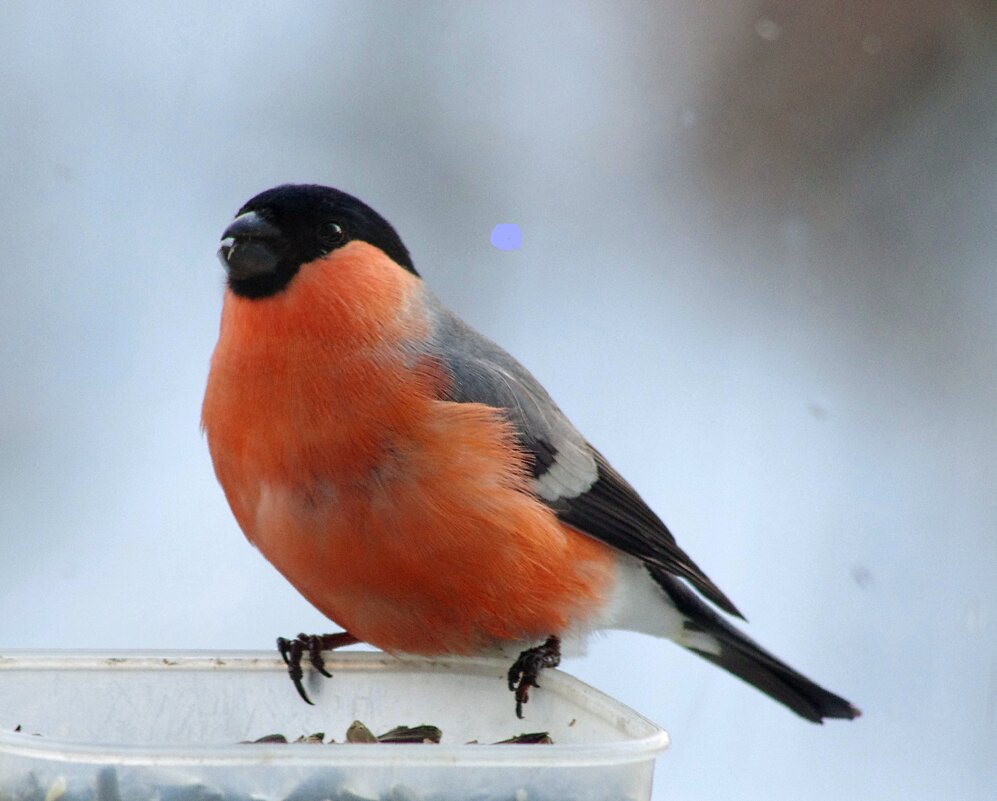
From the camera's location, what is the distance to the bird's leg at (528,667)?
1627 mm

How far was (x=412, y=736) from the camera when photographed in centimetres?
154

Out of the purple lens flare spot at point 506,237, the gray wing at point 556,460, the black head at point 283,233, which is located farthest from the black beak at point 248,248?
the purple lens flare spot at point 506,237

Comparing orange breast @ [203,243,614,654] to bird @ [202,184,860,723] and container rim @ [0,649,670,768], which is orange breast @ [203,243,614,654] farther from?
container rim @ [0,649,670,768]

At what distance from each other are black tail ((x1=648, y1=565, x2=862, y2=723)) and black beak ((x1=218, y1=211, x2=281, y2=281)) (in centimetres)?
81

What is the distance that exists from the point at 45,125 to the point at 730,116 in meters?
1.30

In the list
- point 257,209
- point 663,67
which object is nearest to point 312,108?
point 663,67

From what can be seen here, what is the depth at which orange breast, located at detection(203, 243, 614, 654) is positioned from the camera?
1708 mm

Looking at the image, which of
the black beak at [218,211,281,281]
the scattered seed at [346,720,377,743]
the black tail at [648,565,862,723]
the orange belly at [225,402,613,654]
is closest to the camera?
the scattered seed at [346,720,377,743]

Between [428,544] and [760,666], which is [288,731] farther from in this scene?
[760,666]

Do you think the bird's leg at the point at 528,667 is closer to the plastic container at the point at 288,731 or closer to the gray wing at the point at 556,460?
the plastic container at the point at 288,731

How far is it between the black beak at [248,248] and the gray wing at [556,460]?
247 mm

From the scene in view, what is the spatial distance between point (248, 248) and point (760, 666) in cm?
108

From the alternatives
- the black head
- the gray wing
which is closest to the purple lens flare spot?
the gray wing

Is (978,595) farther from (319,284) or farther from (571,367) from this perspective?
(319,284)
